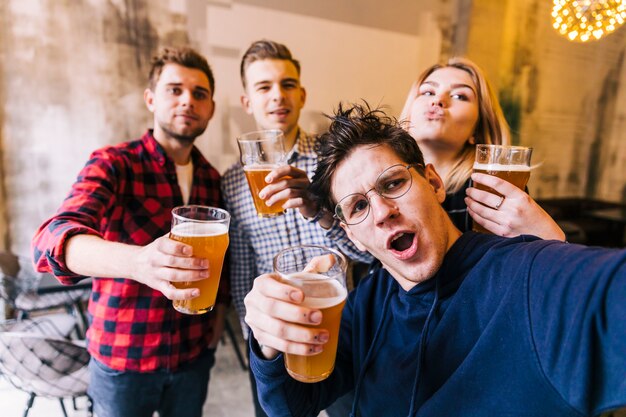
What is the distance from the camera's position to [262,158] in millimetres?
1501

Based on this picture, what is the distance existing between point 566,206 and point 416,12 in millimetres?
3889

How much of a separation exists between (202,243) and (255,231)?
1128 millimetres

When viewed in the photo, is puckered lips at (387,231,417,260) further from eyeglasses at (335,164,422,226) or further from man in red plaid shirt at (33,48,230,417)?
man in red plaid shirt at (33,48,230,417)

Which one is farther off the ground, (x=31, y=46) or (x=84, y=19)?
(x=84, y=19)

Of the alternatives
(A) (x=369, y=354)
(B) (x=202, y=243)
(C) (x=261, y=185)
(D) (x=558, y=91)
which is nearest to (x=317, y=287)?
(B) (x=202, y=243)

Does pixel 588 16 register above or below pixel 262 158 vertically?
above

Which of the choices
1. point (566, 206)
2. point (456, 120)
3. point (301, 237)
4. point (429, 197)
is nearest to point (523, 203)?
point (429, 197)

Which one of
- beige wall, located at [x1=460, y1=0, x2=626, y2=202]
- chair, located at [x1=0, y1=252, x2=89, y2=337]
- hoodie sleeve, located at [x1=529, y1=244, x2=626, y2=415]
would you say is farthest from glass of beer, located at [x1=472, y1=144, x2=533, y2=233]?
beige wall, located at [x1=460, y1=0, x2=626, y2=202]

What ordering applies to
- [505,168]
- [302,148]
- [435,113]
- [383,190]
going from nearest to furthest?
[383,190] < [505,168] < [435,113] < [302,148]

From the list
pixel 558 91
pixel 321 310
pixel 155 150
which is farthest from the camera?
pixel 558 91

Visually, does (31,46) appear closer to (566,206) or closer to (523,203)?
(523,203)

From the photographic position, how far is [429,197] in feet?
3.77

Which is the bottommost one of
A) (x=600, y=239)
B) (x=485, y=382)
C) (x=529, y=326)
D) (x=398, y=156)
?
(x=600, y=239)

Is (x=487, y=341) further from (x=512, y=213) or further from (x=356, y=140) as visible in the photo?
(x=356, y=140)
